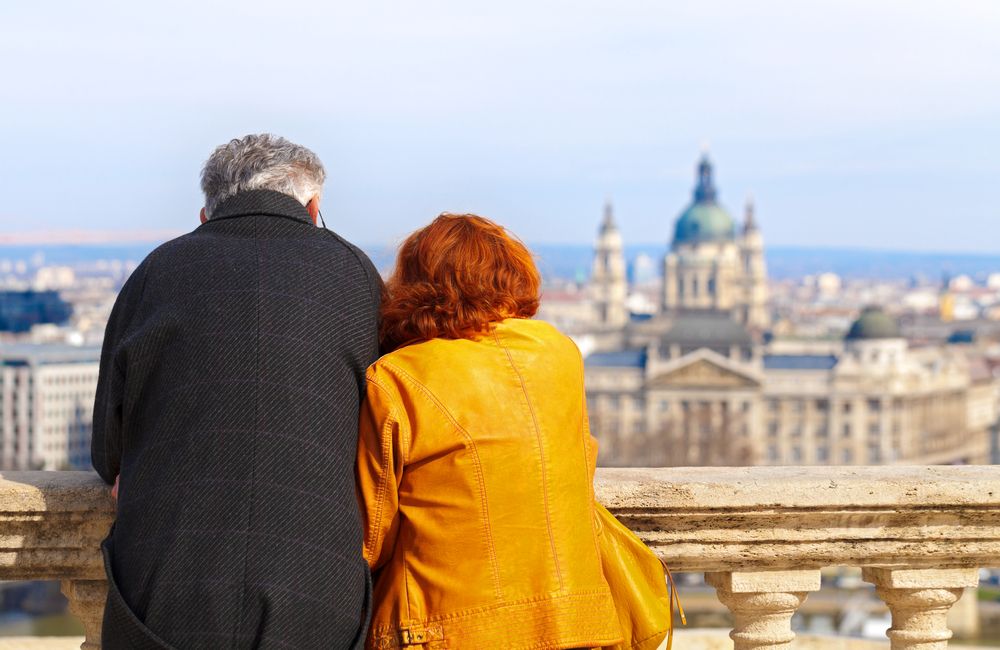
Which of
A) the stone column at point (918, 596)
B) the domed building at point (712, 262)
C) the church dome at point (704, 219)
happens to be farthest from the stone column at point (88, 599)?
the church dome at point (704, 219)

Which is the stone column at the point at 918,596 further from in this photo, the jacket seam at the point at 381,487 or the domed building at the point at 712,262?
the domed building at the point at 712,262

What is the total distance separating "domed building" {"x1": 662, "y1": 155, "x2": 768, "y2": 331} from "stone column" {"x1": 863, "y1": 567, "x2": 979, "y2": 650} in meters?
107

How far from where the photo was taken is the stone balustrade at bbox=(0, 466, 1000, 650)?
3486 millimetres

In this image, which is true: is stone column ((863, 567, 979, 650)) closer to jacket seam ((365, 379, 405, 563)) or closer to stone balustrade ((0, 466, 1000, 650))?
stone balustrade ((0, 466, 1000, 650))

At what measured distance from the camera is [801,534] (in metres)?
3.54

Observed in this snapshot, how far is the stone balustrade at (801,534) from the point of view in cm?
349

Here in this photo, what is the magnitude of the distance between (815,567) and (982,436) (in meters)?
88.9

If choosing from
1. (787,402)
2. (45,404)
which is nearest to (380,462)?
(45,404)

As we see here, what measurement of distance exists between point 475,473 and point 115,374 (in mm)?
627

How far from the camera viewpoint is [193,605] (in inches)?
113

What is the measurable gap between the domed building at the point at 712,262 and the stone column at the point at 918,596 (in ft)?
350

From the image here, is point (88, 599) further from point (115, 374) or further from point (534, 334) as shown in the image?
point (534, 334)

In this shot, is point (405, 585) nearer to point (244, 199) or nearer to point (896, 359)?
point (244, 199)

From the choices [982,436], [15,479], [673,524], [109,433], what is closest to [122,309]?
[109,433]
